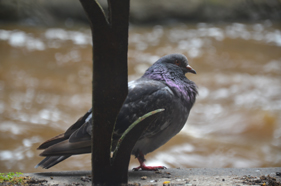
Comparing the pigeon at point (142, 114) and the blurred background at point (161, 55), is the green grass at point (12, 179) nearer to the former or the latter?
the pigeon at point (142, 114)

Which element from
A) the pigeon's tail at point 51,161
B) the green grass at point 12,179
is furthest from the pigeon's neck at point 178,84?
the green grass at point 12,179

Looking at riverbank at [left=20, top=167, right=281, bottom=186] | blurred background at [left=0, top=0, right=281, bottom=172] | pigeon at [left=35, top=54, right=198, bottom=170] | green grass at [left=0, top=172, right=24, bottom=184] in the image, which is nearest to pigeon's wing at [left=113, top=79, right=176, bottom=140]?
pigeon at [left=35, top=54, right=198, bottom=170]

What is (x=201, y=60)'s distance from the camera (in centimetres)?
570

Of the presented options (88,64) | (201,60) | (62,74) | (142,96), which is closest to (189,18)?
(201,60)

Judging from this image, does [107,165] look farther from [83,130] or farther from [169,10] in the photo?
[169,10]

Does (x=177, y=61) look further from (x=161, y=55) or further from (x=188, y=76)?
(x=161, y=55)

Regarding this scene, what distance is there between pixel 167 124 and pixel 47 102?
299 cm

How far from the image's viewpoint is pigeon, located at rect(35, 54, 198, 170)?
2.03 meters

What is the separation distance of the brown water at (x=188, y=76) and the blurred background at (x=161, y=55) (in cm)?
1

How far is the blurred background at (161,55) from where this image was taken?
13.6ft

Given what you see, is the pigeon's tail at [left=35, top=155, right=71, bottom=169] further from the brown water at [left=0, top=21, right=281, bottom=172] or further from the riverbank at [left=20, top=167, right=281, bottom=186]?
the brown water at [left=0, top=21, right=281, bottom=172]

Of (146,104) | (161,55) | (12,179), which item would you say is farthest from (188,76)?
(12,179)

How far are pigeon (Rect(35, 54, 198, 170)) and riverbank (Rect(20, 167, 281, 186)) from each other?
0.13 meters

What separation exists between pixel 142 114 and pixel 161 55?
3645mm
